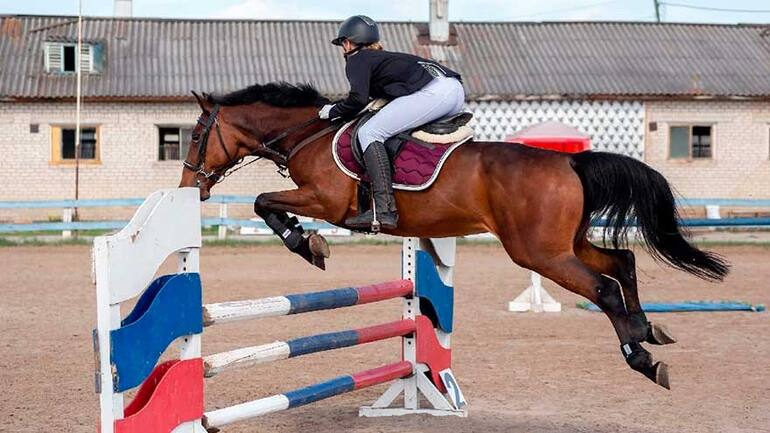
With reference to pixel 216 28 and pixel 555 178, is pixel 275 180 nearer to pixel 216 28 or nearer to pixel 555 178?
pixel 216 28

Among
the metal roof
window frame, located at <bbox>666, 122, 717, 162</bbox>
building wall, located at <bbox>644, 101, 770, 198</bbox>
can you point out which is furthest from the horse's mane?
window frame, located at <bbox>666, 122, 717, 162</bbox>

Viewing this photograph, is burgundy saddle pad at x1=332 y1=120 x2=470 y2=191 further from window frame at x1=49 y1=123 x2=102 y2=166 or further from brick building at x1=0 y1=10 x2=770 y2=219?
window frame at x1=49 y1=123 x2=102 y2=166

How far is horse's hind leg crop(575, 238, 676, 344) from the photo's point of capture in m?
5.99

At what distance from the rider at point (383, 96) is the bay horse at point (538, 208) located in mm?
147

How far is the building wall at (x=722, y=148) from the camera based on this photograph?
28.9 m

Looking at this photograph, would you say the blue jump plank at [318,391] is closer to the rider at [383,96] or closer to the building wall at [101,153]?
the rider at [383,96]

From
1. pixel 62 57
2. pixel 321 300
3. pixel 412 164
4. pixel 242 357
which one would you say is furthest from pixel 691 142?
pixel 242 357

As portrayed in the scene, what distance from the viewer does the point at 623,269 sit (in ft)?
20.5

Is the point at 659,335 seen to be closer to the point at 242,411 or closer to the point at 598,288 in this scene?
the point at 598,288

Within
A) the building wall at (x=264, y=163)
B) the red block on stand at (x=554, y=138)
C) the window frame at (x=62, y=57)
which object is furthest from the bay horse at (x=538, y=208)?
the window frame at (x=62, y=57)

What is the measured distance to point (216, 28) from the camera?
30469 millimetres

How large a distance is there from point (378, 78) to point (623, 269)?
174 centimetres

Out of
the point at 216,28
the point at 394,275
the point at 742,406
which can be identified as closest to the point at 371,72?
the point at 742,406

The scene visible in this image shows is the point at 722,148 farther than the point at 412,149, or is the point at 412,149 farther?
the point at 722,148
